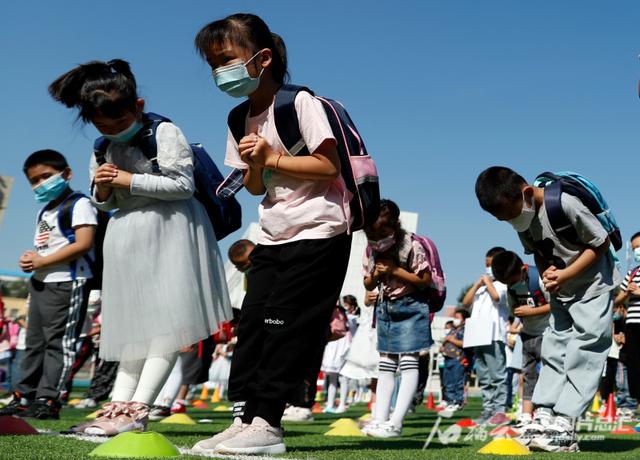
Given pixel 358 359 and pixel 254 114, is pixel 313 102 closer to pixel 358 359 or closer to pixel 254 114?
pixel 254 114

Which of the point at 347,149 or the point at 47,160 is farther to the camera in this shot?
the point at 47,160

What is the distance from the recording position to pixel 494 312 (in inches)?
392

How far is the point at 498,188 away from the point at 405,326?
2244 mm

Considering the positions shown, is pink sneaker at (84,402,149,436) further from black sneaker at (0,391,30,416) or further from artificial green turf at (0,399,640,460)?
black sneaker at (0,391,30,416)

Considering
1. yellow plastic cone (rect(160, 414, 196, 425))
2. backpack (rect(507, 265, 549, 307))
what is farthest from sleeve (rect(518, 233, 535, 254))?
yellow plastic cone (rect(160, 414, 196, 425))

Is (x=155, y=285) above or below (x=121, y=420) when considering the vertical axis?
above

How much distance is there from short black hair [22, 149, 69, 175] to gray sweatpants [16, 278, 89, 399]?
951mm

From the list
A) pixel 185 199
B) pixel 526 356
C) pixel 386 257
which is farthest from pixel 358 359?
pixel 185 199

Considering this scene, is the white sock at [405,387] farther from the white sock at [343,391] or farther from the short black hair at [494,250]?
the white sock at [343,391]

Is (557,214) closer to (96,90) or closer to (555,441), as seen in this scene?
(555,441)

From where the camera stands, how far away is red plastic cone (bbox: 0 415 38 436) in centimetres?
446

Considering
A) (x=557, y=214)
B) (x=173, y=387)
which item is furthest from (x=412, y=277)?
(x=173, y=387)

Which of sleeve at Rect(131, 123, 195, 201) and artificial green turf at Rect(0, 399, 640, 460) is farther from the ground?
sleeve at Rect(131, 123, 195, 201)

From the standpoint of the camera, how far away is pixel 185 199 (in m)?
4.81
